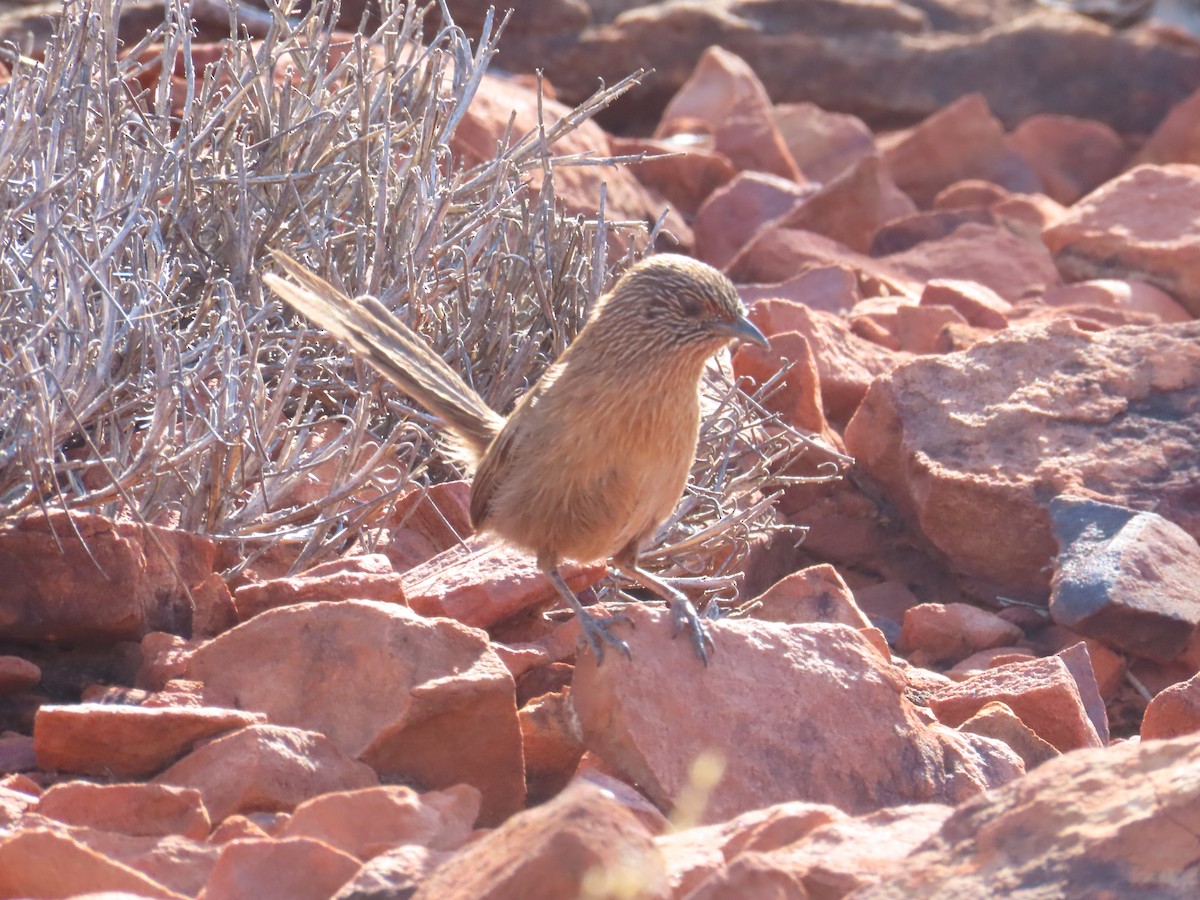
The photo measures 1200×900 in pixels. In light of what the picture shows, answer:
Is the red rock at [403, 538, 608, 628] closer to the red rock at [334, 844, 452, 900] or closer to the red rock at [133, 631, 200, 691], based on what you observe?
the red rock at [133, 631, 200, 691]

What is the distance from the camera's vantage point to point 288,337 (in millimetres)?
4922

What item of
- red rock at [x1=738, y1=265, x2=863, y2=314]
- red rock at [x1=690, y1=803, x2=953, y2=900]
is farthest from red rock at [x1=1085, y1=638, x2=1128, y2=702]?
red rock at [x1=738, y1=265, x2=863, y2=314]

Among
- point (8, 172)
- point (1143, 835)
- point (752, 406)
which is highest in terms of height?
point (8, 172)

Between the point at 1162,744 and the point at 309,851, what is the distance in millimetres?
1459

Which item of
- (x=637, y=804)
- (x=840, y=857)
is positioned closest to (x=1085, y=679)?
(x=637, y=804)

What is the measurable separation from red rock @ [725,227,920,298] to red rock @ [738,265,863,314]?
0.37 meters

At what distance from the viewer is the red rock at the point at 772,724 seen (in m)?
3.55

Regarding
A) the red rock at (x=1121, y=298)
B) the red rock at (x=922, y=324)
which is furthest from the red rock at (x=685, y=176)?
the red rock at (x=922, y=324)

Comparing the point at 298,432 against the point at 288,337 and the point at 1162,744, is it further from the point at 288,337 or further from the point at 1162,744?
the point at 1162,744

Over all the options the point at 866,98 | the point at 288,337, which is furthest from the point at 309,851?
the point at 866,98

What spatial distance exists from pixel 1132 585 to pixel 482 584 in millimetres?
2179

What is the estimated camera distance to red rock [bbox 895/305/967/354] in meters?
7.67

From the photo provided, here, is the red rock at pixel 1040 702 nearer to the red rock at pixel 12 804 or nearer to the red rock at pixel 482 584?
the red rock at pixel 482 584

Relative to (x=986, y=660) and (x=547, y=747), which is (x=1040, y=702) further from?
(x=547, y=747)
